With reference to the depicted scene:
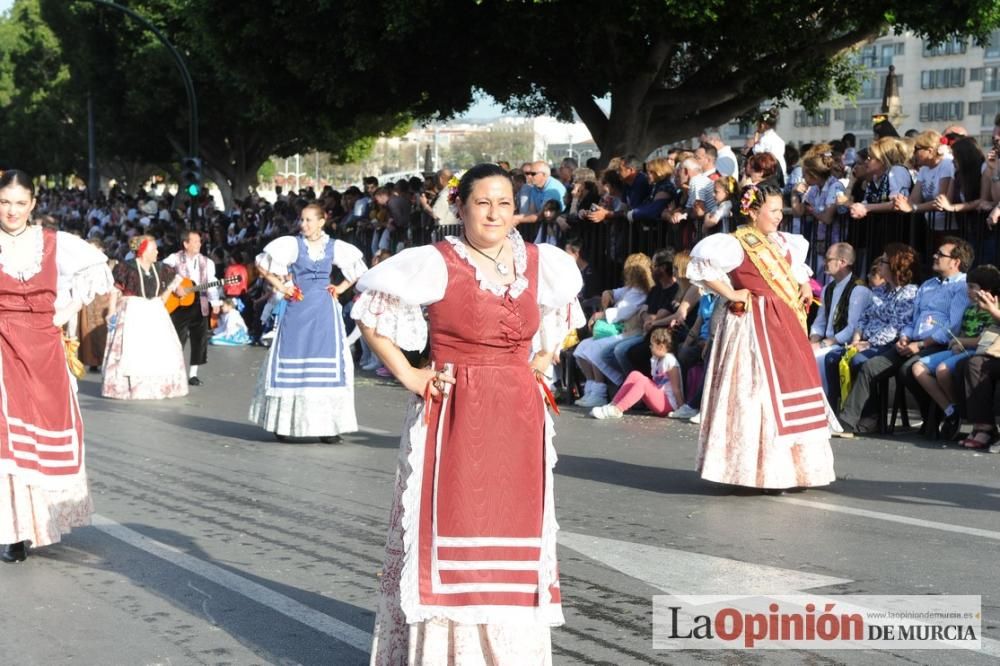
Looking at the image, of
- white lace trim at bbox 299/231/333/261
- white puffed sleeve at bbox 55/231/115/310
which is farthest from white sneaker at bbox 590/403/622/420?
white puffed sleeve at bbox 55/231/115/310

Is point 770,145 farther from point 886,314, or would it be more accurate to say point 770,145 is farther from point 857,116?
point 857,116

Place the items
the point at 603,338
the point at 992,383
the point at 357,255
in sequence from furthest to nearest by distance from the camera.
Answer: the point at 603,338 < the point at 357,255 < the point at 992,383

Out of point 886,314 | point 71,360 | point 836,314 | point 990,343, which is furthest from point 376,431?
point 71,360

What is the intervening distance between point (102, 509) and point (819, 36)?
59.0ft

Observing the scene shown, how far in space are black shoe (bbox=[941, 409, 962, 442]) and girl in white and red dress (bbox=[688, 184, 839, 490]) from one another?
117 inches

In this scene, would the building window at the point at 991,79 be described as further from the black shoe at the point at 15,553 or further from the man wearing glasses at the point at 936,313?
the black shoe at the point at 15,553

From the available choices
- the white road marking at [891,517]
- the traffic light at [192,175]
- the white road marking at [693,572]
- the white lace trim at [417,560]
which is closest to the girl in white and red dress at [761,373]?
the white road marking at [891,517]

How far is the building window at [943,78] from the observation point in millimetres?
107062

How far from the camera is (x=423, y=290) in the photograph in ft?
18.1

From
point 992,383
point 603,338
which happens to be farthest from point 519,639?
point 603,338

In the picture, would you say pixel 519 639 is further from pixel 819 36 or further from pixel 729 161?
pixel 819 36

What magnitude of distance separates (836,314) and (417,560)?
361 inches

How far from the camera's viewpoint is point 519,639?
209 inches

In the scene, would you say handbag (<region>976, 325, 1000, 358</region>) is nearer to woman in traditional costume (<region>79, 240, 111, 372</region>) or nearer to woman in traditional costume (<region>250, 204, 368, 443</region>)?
woman in traditional costume (<region>250, 204, 368, 443</region>)
